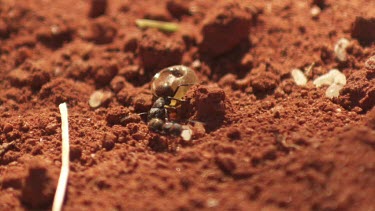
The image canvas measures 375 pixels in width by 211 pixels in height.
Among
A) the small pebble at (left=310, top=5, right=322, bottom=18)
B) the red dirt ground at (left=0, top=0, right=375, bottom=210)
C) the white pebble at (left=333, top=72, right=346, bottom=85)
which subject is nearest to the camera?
the red dirt ground at (left=0, top=0, right=375, bottom=210)

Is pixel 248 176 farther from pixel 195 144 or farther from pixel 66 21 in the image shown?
pixel 66 21

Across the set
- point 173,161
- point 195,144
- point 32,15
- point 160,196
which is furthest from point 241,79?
point 32,15

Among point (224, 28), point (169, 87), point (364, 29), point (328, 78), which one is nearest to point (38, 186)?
point (169, 87)

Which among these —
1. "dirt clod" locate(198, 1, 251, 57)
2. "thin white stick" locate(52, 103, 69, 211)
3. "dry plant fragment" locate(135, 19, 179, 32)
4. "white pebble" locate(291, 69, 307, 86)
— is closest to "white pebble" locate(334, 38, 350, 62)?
"white pebble" locate(291, 69, 307, 86)

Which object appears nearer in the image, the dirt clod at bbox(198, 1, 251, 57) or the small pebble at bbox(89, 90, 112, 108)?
the small pebble at bbox(89, 90, 112, 108)

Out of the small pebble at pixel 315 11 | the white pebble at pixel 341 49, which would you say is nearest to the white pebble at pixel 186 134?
the white pebble at pixel 341 49

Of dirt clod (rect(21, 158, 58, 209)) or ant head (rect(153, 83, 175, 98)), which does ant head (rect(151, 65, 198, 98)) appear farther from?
dirt clod (rect(21, 158, 58, 209))

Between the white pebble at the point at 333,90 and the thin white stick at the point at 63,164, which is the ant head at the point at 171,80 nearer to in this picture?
the thin white stick at the point at 63,164
